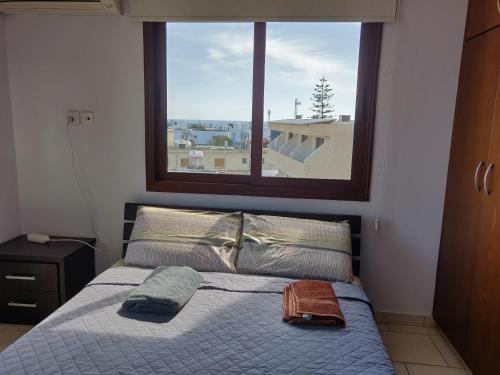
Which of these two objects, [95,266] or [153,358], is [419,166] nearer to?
[153,358]

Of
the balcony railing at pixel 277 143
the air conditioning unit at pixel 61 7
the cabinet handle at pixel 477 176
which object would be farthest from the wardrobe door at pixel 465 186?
the air conditioning unit at pixel 61 7

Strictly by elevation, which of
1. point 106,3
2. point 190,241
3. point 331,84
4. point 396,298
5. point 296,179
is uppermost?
point 106,3

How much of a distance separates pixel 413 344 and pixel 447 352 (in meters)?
0.18

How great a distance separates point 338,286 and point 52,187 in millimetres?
2024

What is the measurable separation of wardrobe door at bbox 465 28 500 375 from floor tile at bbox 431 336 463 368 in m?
0.18

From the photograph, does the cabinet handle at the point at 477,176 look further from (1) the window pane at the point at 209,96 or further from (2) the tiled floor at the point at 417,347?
(1) the window pane at the point at 209,96

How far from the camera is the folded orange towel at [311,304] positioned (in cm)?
155

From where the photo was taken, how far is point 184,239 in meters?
2.18

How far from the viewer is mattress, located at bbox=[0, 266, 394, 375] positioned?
1268mm

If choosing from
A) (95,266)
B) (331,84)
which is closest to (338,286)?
(331,84)

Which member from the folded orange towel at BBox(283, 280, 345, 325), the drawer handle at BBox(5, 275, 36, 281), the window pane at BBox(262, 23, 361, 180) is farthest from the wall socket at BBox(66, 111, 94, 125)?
the folded orange towel at BBox(283, 280, 345, 325)

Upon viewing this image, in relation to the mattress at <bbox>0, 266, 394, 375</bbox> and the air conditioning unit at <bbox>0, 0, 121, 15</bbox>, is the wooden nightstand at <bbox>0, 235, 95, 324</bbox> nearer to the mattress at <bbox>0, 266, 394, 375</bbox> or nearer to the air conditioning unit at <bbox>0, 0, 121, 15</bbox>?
the mattress at <bbox>0, 266, 394, 375</bbox>

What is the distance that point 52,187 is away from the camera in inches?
101

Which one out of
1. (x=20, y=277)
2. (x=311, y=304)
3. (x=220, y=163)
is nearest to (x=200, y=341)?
(x=311, y=304)
